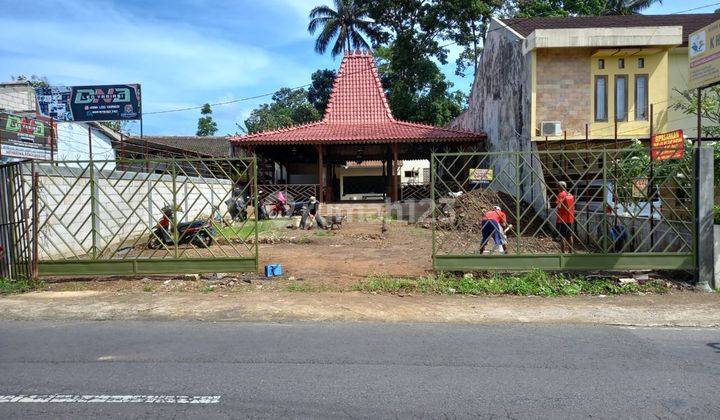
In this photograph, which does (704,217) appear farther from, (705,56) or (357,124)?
(357,124)

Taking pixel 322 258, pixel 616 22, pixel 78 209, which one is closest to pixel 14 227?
pixel 78 209

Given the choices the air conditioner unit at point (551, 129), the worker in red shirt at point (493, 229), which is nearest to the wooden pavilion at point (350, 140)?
the air conditioner unit at point (551, 129)

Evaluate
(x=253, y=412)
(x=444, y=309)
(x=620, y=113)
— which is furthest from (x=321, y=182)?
(x=253, y=412)

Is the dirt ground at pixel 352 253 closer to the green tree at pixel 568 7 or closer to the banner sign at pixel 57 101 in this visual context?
the banner sign at pixel 57 101

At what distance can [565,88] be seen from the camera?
17.2m

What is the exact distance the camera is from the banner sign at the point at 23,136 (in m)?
12.8

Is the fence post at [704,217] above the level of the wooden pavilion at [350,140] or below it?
below

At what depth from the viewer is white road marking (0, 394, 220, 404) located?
13.8 ft

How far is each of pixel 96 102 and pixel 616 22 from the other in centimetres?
2037

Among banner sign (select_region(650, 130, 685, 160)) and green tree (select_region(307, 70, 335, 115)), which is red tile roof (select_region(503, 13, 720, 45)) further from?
green tree (select_region(307, 70, 335, 115))

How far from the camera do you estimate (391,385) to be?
4.53 m

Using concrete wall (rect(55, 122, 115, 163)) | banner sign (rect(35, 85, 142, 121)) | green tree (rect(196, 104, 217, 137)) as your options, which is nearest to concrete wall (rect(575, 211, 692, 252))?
banner sign (rect(35, 85, 142, 121))

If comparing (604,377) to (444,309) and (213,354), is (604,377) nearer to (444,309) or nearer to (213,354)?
(444,309)

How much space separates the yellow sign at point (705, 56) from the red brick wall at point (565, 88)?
775 centimetres
